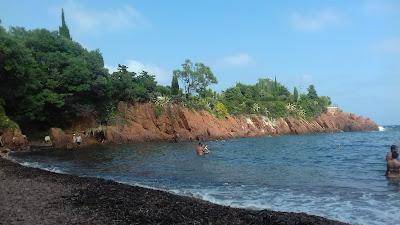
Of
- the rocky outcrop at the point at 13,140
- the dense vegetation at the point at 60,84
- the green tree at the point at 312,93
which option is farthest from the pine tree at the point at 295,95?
the rocky outcrop at the point at 13,140

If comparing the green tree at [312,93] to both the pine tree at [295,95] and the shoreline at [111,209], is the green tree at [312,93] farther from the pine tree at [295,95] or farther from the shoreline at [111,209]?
the shoreline at [111,209]

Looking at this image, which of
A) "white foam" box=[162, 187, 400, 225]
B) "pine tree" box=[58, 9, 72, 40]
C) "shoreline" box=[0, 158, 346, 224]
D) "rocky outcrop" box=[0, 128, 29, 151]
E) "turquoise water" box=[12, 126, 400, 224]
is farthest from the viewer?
"pine tree" box=[58, 9, 72, 40]

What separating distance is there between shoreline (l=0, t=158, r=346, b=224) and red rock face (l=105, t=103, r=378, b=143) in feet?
154

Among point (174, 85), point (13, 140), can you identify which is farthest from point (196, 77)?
point (13, 140)

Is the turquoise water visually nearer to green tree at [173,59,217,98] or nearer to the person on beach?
the person on beach

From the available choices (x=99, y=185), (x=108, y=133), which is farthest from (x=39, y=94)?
(x=99, y=185)

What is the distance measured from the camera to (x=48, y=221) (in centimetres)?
1028

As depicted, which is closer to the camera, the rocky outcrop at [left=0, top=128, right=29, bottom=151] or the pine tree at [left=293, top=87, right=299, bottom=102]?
the rocky outcrop at [left=0, top=128, right=29, bottom=151]

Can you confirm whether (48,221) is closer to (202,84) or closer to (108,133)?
(108,133)

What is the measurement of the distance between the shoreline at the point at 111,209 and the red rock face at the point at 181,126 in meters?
46.8

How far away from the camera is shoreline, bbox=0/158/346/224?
1071cm

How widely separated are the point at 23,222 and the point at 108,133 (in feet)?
171

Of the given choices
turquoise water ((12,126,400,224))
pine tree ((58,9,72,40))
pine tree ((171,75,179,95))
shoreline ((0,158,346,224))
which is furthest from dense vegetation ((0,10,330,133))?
shoreline ((0,158,346,224))

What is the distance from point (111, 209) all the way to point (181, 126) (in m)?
62.5
